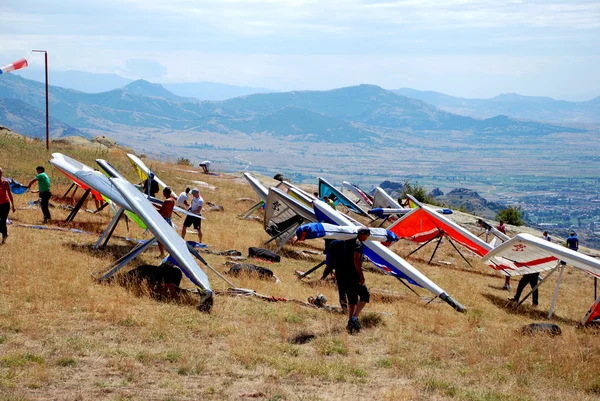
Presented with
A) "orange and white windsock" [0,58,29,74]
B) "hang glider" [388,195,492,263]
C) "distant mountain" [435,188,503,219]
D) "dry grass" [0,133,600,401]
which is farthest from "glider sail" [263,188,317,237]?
"distant mountain" [435,188,503,219]

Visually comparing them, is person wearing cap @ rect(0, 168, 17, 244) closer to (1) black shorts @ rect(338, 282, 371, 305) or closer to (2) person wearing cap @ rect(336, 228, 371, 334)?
(2) person wearing cap @ rect(336, 228, 371, 334)

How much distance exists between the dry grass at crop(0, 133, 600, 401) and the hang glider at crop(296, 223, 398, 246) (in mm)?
1765

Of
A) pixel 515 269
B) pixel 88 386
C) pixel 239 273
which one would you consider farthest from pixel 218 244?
pixel 88 386

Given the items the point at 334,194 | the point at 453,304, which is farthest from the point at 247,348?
the point at 334,194

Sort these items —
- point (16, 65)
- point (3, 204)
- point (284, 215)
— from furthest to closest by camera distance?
1. point (16, 65)
2. point (284, 215)
3. point (3, 204)

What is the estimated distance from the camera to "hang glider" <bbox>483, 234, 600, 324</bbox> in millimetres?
16766

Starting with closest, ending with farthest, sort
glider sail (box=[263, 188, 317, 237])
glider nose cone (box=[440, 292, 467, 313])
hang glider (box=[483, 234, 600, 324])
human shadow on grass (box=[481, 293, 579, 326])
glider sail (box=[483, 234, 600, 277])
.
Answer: glider nose cone (box=[440, 292, 467, 313])
hang glider (box=[483, 234, 600, 324])
glider sail (box=[483, 234, 600, 277])
human shadow on grass (box=[481, 293, 579, 326])
glider sail (box=[263, 188, 317, 237])

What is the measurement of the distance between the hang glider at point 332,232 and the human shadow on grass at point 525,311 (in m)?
6.24

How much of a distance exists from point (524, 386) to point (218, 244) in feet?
44.5

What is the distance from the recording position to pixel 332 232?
1301 cm

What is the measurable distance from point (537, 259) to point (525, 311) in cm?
163

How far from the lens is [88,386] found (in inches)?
350

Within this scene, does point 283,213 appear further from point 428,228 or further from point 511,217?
point 511,217

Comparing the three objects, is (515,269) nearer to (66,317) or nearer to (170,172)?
(66,317)
